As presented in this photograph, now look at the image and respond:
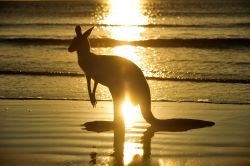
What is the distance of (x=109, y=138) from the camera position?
968cm

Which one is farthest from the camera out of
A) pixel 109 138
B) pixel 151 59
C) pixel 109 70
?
pixel 151 59

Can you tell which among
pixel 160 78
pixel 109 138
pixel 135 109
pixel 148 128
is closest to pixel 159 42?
pixel 160 78

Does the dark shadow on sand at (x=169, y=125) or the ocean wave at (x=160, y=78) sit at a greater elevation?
the ocean wave at (x=160, y=78)

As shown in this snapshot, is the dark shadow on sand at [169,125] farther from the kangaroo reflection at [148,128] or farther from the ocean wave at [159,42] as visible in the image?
the ocean wave at [159,42]

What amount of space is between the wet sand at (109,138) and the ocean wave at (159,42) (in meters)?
15.8

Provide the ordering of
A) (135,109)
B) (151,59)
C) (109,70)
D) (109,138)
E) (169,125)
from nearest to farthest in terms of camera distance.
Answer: (109,70), (109,138), (169,125), (135,109), (151,59)

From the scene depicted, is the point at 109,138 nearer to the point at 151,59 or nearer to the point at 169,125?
the point at 169,125

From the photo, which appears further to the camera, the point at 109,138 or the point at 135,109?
the point at 135,109

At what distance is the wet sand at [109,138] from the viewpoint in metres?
8.46

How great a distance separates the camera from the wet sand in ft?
27.8

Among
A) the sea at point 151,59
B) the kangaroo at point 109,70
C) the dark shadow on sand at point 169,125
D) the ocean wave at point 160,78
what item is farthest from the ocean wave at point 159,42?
the kangaroo at point 109,70

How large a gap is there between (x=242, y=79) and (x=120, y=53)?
35.6 ft

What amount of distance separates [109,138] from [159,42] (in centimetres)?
2092

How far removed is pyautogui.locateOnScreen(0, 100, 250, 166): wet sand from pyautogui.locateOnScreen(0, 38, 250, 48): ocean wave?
15836 mm
